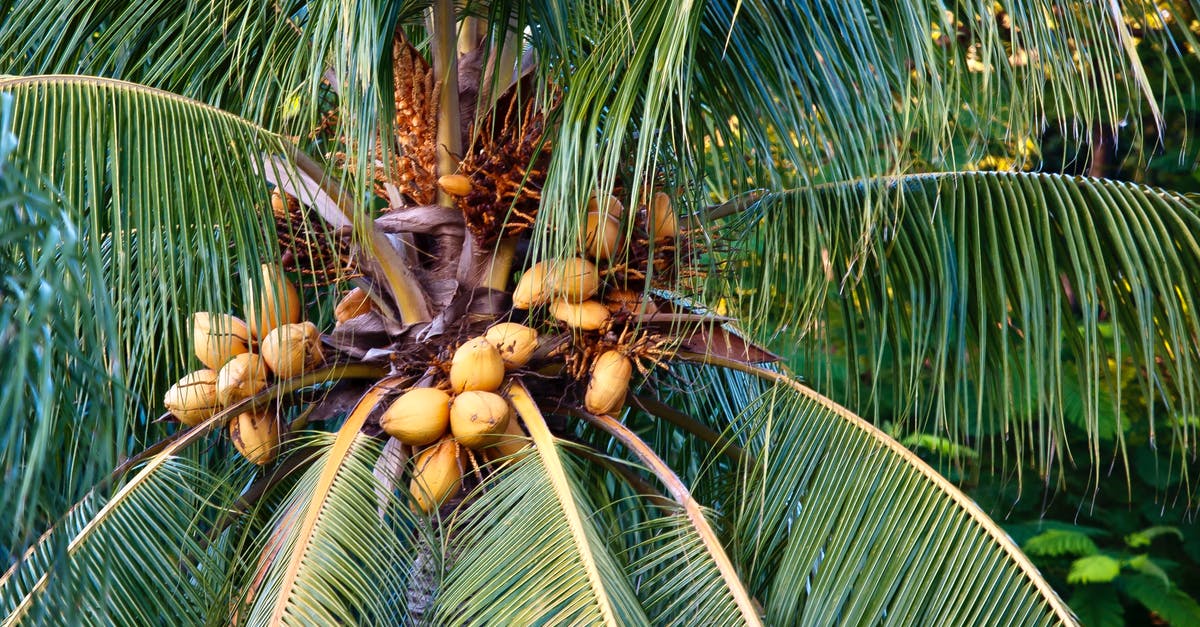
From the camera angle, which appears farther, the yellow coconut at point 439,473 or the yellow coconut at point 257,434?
the yellow coconut at point 257,434

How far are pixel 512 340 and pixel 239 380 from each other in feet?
1.80

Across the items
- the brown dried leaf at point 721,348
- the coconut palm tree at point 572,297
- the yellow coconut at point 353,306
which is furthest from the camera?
the yellow coconut at point 353,306

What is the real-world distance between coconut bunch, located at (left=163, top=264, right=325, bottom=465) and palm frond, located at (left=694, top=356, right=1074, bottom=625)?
0.80 meters

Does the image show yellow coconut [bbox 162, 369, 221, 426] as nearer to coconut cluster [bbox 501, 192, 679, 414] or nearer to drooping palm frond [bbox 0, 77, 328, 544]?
drooping palm frond [bbox 0, 77, 328, 544]

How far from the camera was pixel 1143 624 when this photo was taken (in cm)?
509

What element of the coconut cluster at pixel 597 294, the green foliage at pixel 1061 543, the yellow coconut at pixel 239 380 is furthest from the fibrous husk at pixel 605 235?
the green foliage at pixel 1061 543

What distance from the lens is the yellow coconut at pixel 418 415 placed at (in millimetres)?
2021

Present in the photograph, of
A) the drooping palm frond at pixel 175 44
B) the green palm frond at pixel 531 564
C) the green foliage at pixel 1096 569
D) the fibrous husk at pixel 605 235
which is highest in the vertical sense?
the drooping palm frond at pixel 175 44

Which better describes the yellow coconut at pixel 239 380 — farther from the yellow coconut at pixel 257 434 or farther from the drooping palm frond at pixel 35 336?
the drooping palm frond at pixel 35 336

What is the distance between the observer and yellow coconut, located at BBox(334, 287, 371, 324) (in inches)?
92.7

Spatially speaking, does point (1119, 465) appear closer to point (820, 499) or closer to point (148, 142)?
point (820, 499)

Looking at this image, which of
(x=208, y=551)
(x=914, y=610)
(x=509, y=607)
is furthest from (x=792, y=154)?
(x=208, y=551)

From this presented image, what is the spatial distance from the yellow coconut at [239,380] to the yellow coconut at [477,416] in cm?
42

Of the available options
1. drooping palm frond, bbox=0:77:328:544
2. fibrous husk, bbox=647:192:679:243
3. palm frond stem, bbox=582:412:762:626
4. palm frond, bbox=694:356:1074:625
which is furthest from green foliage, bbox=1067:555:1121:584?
drooping palm frond, bbox=0:77:328:544
